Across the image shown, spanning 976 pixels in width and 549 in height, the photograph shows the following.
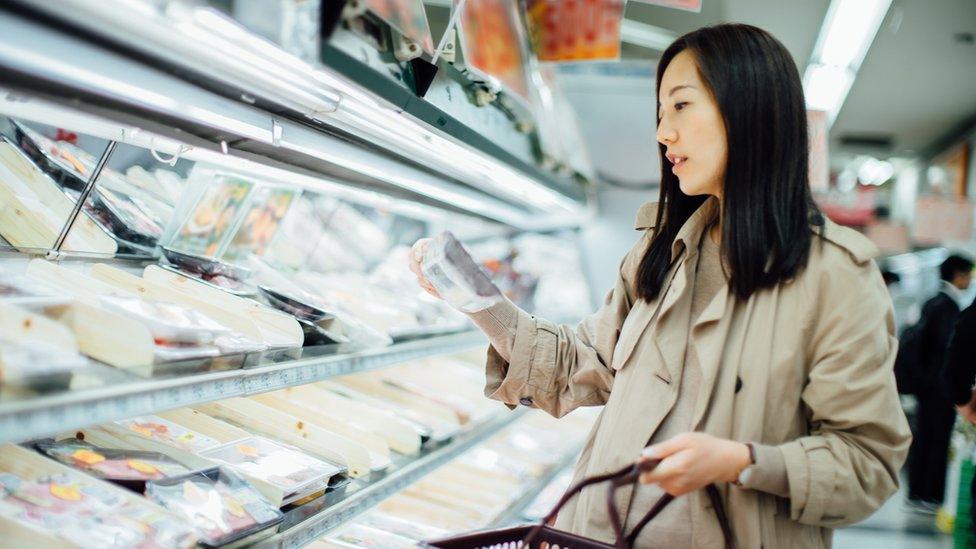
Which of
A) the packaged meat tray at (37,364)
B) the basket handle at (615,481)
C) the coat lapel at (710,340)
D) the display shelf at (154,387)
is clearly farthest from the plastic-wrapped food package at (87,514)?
the coat lapel at (710,340)

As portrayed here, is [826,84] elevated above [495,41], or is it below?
above

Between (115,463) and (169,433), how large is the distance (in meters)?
0.32

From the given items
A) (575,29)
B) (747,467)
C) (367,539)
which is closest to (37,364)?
(747,467)

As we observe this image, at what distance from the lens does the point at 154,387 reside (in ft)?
4.26

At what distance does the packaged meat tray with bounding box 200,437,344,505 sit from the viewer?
5.98 feet

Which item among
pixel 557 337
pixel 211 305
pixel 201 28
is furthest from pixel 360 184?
pixel 201 28

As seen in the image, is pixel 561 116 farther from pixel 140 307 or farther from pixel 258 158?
pixel 140 307

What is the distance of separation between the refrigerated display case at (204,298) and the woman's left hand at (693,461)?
31.8 inches

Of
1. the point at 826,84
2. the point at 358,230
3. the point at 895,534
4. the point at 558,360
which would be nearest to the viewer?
the point at 558,360

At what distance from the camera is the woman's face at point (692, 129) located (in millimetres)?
1613

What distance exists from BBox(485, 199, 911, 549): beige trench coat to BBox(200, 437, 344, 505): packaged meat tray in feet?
2.12

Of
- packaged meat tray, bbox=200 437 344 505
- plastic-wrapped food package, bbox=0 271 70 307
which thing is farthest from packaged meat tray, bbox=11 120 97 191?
packaged meat tray, bbox=200 437 344 505

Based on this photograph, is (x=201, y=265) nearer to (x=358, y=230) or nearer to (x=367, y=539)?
(x=367, y=539)

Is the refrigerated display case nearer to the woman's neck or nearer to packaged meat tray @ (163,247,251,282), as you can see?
packaged meat tray @ (163,247,251,282)
